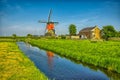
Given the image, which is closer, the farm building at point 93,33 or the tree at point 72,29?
the farm building at point 93,33

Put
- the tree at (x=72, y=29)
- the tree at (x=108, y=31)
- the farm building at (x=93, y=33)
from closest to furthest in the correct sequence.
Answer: the tree at (x=108, y=31)
the farm building at (x=93, y=33)
the tree at (x=72, y=29)

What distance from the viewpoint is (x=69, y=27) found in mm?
124562

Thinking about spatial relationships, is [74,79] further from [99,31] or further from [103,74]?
[99,31]

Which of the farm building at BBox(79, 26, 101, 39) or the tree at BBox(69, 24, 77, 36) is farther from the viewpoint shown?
the tree at BBox(69, 24, 77, 36)

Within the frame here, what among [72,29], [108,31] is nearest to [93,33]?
[108,31]

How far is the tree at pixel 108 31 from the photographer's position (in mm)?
95775

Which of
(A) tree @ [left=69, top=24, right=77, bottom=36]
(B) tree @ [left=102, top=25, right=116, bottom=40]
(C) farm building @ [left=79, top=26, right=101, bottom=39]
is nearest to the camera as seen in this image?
(B) tree @ [left=102, top=25, right=116, bottom=40]

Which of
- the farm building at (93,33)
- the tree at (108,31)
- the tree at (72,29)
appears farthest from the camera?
the tree at (72,29)

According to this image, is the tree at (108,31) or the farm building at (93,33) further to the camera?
the farm building at (93,33)

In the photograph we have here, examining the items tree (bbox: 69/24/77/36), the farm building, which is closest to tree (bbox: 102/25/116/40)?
the farm building

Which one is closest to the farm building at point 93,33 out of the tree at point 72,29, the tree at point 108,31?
the tree at point 108,31

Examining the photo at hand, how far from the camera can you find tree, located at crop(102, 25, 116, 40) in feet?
314

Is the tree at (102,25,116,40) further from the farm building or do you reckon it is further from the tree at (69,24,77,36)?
the tree at (69,24,77,36)

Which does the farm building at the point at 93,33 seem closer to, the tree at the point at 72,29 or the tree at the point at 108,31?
the tree at the point at 108,31
